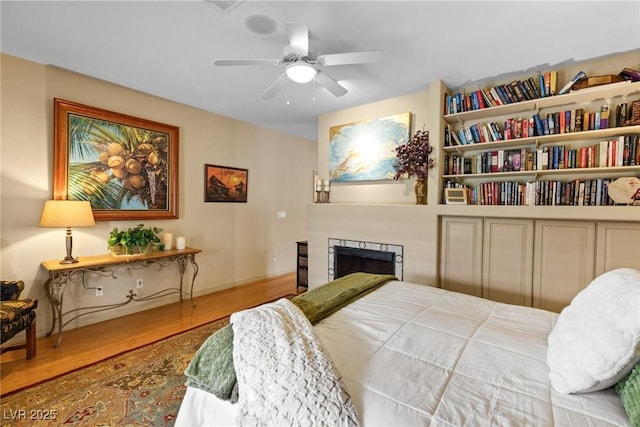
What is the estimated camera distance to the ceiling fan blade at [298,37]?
67.4 inches

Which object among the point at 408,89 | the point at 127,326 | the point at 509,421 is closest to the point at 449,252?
the point at 408,89

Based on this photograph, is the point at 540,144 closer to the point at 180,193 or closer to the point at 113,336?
the point at 180,193

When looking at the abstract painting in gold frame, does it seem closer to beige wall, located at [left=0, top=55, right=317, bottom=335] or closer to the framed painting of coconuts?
beige wall, located at [left=0, top=55, right=317, bottom=335]

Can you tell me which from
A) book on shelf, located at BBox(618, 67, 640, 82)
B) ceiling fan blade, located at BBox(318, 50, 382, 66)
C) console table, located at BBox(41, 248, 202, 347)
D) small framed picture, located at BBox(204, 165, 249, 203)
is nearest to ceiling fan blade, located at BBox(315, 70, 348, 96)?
ceiling fan blade, located at BBox(318, 50, 382, 66)

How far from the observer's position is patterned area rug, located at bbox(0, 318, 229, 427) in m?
1.64

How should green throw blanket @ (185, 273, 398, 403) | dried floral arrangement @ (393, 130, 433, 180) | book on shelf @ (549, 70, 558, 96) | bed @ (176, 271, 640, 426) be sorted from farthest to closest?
dried floral arrangement @ (393, 130, 433, 180)
book on shelf @ (549, 70, 558, 96)
green throw blanket @ (185, 273, 398, 403)
bed @ (176, 271, 640, 426)

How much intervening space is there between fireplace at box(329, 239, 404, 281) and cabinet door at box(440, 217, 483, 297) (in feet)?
1.49

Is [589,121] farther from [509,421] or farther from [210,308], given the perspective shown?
[210,308]

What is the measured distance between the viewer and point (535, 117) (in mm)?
2504

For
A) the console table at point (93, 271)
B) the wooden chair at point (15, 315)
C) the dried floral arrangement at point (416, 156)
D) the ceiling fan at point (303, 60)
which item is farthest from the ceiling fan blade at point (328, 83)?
the wooden chair at point (15, 315)

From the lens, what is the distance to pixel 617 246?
2.19 m

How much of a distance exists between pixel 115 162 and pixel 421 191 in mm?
3379

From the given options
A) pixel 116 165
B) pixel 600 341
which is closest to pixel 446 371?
pixel 600 341

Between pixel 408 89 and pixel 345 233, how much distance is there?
5.92 feet
